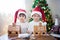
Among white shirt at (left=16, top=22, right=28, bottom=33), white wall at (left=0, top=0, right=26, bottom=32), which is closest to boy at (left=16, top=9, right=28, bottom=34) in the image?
white shirt at (left=16, top=22, right=28, bottom=33)

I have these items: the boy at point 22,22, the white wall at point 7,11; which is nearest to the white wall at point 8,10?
the white wall at point 7,11

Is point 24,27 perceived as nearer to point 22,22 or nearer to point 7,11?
point 22,22

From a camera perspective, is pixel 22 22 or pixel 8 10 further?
pixel 8 10

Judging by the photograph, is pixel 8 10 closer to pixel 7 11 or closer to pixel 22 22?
pixel 7 11

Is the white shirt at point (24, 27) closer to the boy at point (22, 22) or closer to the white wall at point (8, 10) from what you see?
the boy at point (22, 22)

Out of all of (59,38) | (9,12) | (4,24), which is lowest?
(59,38)

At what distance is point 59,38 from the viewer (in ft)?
6.10

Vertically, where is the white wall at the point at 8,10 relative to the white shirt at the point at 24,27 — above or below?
above

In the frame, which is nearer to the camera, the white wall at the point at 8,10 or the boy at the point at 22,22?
the boy at the point at 22,22

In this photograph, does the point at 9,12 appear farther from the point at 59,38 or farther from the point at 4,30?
the point at 59,38

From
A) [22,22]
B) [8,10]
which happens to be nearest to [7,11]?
[8,10]

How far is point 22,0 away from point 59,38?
4.56 feet

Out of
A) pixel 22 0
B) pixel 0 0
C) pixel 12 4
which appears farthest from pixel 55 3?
pixel 0 0

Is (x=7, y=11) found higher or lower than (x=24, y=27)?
higher
